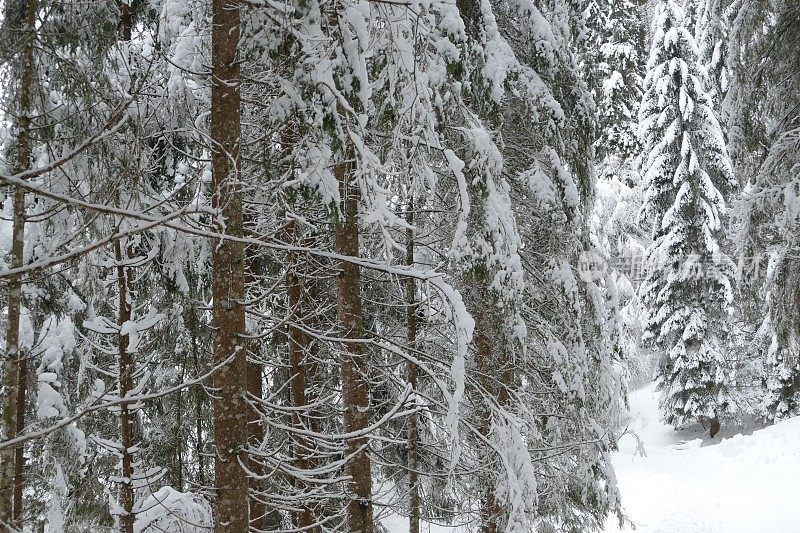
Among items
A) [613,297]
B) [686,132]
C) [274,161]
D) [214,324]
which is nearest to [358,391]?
[214,324]

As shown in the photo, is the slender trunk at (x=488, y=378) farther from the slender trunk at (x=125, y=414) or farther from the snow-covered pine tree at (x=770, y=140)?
the snow-covered pine tree at (x=770, y=140)

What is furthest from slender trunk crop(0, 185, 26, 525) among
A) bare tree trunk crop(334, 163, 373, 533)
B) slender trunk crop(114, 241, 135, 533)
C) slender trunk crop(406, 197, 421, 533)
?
slender trunk crop(406, 197, 421, 533)

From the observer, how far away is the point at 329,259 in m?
5.91

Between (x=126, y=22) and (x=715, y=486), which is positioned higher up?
(x=126, y=22)

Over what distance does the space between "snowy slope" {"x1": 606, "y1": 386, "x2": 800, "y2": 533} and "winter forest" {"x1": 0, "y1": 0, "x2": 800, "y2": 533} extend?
20cm

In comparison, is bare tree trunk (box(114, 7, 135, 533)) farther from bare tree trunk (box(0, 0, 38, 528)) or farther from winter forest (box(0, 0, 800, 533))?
bare tree trunk (box(0, 0, 38, 528))

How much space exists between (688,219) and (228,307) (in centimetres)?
1792

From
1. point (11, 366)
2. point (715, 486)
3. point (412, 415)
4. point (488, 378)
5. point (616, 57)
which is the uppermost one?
point (616, 57)

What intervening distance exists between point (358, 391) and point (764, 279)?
25.2 feet

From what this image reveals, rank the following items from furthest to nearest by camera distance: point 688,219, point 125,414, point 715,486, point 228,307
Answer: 1. point 688,219
2. point 715,486
3. point 125,414
4. point 228,307

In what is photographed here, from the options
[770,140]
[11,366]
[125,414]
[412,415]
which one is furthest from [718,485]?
[11,366]

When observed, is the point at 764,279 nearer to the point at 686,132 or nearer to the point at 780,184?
the point at 780,184

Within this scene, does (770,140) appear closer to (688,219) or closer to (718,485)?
(718,485)

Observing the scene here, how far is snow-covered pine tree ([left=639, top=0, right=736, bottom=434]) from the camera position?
17906 millimetres
